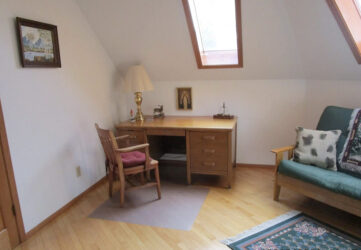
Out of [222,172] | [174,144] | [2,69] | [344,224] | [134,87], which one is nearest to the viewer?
[2,69]

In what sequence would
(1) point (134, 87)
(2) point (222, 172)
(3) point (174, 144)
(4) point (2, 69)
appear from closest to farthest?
(4) point (2, 69) → (2) point (222, 172) → (1) point (134, 87) → (3) point (174, 144)

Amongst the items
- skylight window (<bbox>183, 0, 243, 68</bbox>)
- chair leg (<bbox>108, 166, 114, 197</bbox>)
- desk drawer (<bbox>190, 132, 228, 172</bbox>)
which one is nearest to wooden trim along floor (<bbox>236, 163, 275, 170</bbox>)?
desk drawer (<bbox>190, 132, 228, 172</bbox>)

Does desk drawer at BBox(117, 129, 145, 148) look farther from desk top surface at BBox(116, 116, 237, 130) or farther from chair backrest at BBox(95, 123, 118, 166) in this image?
chair backrest at BBox(95, 123, 118, 166)

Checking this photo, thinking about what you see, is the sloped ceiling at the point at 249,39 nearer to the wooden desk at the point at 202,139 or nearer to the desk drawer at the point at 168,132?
the wooden desk at the point at 202,139

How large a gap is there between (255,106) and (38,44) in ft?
7.97

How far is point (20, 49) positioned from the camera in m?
2.10

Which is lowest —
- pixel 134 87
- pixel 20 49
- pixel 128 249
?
pixel 128 249

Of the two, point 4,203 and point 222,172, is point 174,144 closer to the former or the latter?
point 222,172

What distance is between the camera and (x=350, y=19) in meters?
2.29

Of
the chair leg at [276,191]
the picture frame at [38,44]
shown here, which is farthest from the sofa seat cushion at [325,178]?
the picture frame at [38,44]

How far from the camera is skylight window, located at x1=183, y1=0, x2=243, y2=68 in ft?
8.91

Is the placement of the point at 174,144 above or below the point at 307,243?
above

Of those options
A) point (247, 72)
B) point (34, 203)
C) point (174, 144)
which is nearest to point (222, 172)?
point (174, 144)

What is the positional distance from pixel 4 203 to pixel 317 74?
3190mm
